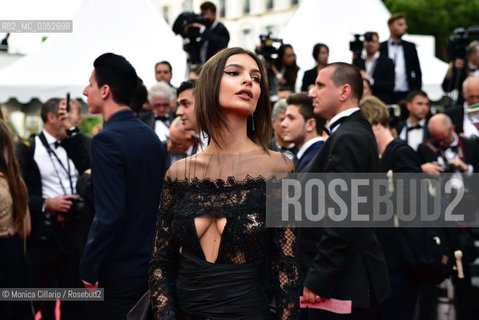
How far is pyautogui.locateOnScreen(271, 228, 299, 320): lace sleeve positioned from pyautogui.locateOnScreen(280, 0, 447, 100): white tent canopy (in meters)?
9.71

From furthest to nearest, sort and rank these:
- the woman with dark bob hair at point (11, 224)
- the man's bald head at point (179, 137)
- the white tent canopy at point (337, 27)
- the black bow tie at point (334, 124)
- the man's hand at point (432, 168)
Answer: the white tent canopy at point (337, 27)
the man's hand at point (432, 168)
the man's bald head at point (179, 137)
the woman with dark bob hair at point (11, 224)
the black bow tie at point (334, 124)

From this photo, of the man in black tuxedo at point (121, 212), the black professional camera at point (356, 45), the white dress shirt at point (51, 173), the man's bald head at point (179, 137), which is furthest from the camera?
the black professional camera at point (356, 45)

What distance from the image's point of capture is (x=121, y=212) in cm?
410

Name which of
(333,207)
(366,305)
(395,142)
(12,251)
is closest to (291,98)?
(395,142)

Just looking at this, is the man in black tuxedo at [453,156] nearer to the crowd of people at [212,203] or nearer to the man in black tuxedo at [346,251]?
the crowd of people at [212,203]

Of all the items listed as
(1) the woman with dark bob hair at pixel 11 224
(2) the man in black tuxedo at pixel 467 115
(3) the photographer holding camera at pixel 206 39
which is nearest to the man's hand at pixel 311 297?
(1) the woman with dark bob hair at pixel 11 224

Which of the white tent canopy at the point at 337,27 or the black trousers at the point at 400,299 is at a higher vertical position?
the white tent canopy at the point at 337,27

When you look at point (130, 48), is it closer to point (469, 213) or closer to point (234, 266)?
point (469, 213)

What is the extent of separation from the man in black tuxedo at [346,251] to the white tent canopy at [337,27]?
815cm

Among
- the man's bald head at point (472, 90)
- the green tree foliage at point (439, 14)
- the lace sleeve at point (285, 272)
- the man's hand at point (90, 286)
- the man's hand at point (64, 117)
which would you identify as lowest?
the man's hand at point (90, 286)

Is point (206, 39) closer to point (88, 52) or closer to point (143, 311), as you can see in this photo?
point (88, 52)

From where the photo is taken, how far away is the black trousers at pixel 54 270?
6.67 metres

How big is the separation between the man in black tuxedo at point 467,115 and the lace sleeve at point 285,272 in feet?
16.7

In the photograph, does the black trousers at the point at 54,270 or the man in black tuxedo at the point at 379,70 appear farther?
the man in black tuxedo at the point at 379,70
